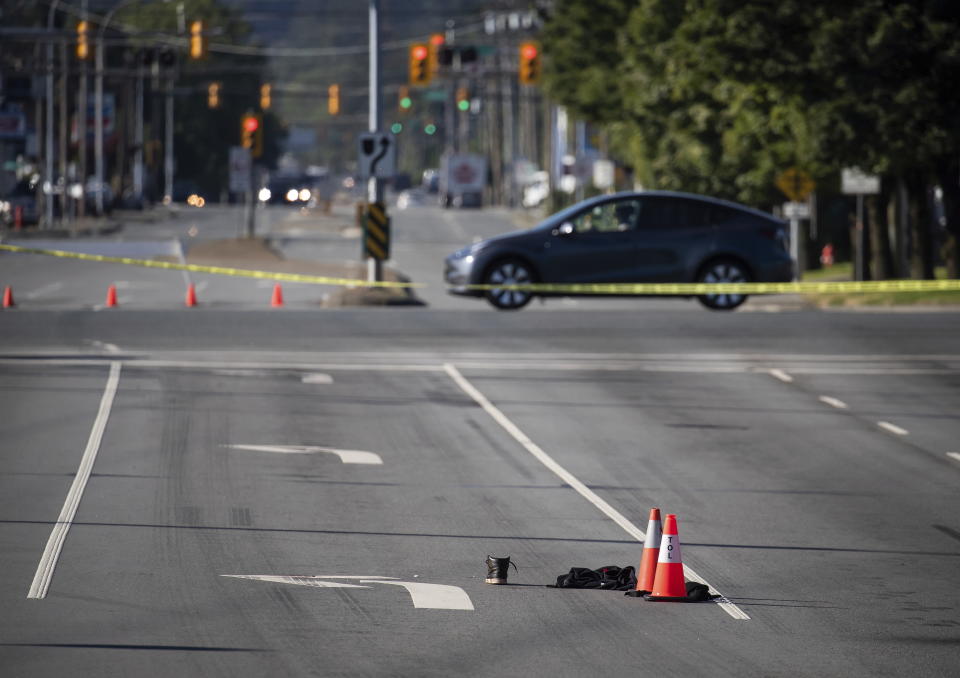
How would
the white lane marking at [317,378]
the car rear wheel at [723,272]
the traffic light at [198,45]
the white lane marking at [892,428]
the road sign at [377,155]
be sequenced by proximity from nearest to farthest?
the white lane marking at [892,428]
the white lane marking at [317,378]
the car rear wheel at [723,272]
the road sign at [377,155]
the traffic light at [198,45]

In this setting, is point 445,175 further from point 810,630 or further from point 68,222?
point 810,630

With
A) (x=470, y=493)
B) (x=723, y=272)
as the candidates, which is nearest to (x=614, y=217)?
(x=723, y=272)

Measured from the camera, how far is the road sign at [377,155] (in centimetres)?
3406

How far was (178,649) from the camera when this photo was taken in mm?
9109

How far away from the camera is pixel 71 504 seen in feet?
45.3

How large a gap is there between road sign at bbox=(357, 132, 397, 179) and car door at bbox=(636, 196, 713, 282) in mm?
6597

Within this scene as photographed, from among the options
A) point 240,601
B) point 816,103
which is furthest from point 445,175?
point 240,601

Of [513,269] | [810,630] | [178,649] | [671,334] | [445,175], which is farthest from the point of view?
[445,175]

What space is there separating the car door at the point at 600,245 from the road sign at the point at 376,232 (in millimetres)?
5280

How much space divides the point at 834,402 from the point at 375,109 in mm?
15966

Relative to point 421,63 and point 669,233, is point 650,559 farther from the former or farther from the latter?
point 421,63

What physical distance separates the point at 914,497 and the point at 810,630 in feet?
17.0

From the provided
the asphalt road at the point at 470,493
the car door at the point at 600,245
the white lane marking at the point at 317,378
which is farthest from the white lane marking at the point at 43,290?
the white lane marking at the point at 317,378

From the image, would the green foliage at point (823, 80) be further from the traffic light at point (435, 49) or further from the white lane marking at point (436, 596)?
the white lane marking at point (436, 596)
